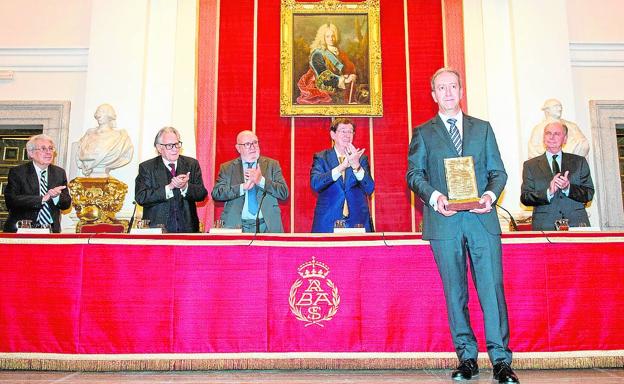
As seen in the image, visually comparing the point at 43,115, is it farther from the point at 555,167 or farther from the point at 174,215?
the point at 555,167

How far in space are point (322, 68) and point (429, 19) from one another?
150cm

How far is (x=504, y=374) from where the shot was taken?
2.72m

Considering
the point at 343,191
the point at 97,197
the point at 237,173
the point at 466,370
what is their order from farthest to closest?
1. the point at 97,197
2. the point at 237,173
3. the point at 343,191
4. the point at 466,370

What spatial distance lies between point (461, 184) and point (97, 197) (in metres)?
3.61

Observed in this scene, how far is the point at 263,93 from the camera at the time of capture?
6641mm

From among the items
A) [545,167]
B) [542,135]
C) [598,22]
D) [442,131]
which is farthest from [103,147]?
[598,22]

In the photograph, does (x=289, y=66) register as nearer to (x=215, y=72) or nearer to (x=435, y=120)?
(x=215, y=72)

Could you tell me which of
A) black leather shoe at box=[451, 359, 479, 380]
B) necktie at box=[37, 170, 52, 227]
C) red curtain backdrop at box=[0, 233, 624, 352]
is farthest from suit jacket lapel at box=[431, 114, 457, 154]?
necktie at box=[37, 170, 52, 227]

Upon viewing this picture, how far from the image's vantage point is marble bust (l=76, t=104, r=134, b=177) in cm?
542

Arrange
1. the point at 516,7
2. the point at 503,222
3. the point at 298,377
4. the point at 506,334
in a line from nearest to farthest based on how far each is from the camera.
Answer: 1. the point at 506,334
2. the point at 298,377
3. the point at 503,222
4. the point at 516,7

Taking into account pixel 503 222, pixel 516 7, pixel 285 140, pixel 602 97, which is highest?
pixel 516 7

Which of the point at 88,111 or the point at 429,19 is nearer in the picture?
the point at 88,111

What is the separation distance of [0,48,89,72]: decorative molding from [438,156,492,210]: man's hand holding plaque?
5.23 meters

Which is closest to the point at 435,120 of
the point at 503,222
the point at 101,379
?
the point at 101,379
